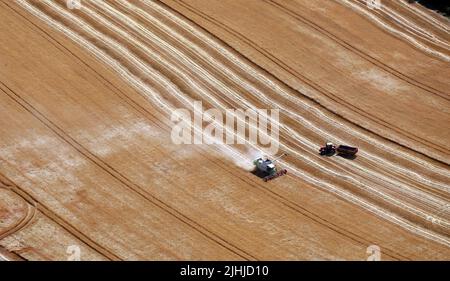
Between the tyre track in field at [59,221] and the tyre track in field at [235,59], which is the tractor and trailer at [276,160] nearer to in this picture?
the tyre track in field at [235,59]

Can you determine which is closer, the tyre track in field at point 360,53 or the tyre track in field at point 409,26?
the tyre track in field at point 360,53

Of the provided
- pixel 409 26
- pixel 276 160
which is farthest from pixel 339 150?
pixel 409 26

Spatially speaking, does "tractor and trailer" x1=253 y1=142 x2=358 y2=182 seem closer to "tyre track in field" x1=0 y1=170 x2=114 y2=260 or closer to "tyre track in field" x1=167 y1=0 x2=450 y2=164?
"tyre track in field" x1=167 y1=0 x2=450 y2=164

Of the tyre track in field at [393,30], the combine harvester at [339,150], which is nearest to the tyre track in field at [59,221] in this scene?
the combine harvester at [339,150]

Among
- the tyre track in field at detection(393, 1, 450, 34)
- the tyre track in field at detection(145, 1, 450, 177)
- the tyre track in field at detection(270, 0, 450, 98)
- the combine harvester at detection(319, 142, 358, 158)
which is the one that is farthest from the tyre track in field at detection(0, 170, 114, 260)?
the tyre track in field at detection(393, 1, 450, 34)
